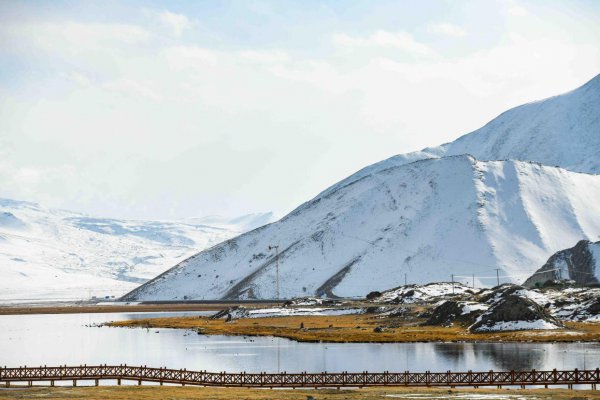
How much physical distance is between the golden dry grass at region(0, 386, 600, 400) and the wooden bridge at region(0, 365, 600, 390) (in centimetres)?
352

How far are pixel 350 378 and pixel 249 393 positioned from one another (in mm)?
12882

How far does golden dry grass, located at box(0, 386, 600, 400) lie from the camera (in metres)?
80.7

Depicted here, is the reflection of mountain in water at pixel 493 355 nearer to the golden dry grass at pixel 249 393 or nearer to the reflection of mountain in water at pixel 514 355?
the reflection of mountain in water at pixel 514 355

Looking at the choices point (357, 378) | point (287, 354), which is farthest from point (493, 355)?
point (357, 378)

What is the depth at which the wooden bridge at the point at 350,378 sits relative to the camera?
301 feet

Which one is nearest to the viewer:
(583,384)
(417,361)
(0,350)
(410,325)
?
(583,384)

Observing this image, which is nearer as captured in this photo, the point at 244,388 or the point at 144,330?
the point at 244,388

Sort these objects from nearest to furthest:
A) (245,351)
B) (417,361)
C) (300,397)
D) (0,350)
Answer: (300,397)
(417,361)
(245,351)
(0,350)

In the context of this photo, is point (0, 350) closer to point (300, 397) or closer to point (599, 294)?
point (300, 397)

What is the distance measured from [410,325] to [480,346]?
162 ft

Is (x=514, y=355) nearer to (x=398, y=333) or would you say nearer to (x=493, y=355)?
(x=493, y=355)

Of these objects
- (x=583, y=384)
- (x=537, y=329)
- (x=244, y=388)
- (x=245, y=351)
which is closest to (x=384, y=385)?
(x=244, y=388)

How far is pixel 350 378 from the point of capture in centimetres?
9475

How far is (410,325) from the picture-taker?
190m
